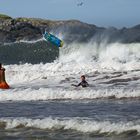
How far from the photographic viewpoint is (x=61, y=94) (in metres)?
20.6

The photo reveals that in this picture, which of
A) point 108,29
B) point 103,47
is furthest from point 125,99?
point 108,29

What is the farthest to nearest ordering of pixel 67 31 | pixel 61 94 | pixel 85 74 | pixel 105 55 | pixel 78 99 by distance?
pixel 67 31 → pixel 105 55 → pixel 85 74 → pixel 61 94 → pixel 78 99

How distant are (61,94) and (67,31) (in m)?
29.6

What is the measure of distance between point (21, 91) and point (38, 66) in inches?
393

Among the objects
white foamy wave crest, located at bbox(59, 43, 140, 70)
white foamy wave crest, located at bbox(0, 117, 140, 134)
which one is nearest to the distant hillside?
white foamy wave crest, located at bbox(59, 43, 140, 70)

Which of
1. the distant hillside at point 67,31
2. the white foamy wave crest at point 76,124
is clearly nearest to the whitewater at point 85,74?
the distant hillside at point 67,31

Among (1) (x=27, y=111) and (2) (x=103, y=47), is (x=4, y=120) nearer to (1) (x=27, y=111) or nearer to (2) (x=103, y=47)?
(1) (x=27, y=111)

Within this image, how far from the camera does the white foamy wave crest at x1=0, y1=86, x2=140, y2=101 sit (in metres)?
19.6

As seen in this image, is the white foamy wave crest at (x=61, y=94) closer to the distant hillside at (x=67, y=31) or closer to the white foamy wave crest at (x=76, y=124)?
the white foamy wave crest at (x=76, y=124)

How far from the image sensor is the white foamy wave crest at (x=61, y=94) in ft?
64.3

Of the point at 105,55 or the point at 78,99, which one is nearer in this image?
the point at 78,99

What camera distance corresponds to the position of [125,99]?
18.9 meters

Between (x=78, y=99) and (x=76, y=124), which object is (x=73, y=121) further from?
(x=78, y=99)

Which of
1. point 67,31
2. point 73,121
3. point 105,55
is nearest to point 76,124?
point 73,121
